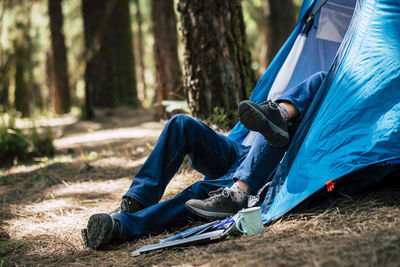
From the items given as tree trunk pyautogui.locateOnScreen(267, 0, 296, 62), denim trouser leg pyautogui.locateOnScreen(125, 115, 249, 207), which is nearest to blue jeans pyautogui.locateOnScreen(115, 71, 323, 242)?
denim trouser leg pyautogui.locateOnScreen(125, 115, 249, 207)

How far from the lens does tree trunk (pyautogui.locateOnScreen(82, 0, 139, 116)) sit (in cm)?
739

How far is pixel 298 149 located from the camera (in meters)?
2.29

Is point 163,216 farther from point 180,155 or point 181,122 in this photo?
point 181,122

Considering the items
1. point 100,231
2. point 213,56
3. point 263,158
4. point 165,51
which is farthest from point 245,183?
point 165,51

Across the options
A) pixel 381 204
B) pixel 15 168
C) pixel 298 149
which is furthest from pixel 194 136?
pixel 15 168

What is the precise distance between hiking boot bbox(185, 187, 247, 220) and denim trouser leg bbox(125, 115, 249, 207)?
0.28 metres

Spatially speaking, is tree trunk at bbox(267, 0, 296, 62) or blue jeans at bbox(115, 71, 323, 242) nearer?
blue jeans at bbox(115, 71, 323, 242)

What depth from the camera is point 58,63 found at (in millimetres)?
8953

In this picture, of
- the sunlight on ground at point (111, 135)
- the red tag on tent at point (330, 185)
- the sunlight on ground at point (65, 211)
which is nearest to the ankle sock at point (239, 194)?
the red tag on tent at point (330, 185)

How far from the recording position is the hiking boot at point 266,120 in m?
2.12

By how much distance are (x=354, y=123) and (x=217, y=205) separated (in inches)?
35.6

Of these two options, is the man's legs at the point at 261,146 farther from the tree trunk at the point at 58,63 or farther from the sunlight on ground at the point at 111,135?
the tree trunk at the point at 58,63

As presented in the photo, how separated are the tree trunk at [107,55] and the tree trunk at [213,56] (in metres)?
3.00

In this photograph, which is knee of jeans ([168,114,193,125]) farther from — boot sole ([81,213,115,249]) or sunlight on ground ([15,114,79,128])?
sunlight on ground ([15,114,79,128])
